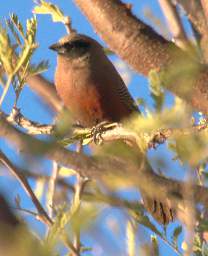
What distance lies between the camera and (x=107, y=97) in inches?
209

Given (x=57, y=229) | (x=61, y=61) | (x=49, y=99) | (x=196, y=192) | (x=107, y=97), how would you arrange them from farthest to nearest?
(x=61, y=61) < (x=107, y=97) < (x=49, y=99) < (x=57, y=229) < (x=196, y=192)

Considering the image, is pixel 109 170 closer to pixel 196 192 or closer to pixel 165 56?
pixel 196 192

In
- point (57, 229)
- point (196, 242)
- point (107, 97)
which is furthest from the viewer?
point (107, 97)

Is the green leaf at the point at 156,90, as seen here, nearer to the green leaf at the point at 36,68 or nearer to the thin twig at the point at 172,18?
the green leaf at the point at 36,68

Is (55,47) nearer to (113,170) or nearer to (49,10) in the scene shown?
(49,10)

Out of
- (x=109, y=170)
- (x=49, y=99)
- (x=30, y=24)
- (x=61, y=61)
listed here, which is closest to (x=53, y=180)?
(x=30, y=24)

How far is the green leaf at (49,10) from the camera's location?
318cm

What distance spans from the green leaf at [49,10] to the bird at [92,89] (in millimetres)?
1761

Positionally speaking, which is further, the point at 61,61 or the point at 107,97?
the point at 61,61

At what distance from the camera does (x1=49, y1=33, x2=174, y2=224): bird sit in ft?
17.0

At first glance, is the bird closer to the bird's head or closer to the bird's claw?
the bird's head

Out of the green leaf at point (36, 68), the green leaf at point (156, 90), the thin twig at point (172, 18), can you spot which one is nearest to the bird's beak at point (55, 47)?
the thin twig at point (172, 18)

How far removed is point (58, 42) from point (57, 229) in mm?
4489

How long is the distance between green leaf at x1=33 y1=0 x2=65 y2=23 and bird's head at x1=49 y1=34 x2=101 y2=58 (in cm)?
250
